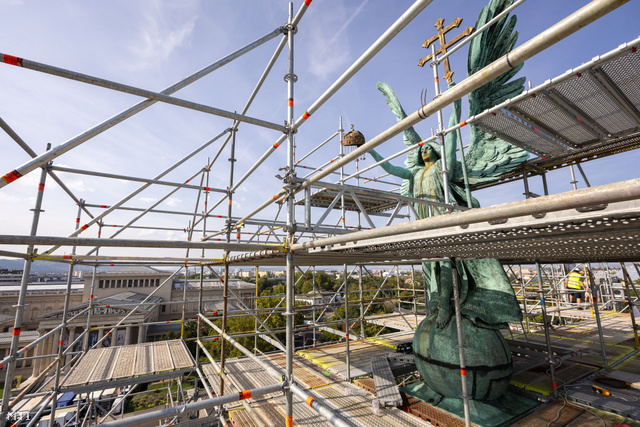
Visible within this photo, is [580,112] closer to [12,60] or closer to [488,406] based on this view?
[488,406]

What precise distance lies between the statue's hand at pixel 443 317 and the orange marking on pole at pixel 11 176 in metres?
7.70

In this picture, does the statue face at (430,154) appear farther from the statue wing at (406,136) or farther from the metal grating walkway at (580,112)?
the metal grating walkway at (580,112)

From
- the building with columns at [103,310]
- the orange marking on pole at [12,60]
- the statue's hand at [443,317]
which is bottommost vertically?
the building with columns at [103,310]

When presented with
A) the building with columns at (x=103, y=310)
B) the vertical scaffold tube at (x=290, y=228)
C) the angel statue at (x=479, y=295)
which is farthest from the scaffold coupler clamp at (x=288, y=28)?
the building with columns at (x=103, y=310)

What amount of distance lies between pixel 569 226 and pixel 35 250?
237 inches

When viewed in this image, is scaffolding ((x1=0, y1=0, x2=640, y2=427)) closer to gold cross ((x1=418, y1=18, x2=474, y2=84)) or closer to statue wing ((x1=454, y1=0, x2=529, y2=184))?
statue wing ((x1=454, y1=0, x2=529, y2=184))

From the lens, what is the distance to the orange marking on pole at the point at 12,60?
2.38 metres

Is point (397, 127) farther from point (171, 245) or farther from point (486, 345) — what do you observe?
point (486, 345)

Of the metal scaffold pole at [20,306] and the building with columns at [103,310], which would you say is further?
the building with columns at [103,310]

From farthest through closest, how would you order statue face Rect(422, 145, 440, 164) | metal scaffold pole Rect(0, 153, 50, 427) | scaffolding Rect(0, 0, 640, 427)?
statue face Rect(422, 145, 440, 164) < metal scaffold pole Rect(0, 153, 50, 427) < scaffolding Rect(0, 0, 640, 427)

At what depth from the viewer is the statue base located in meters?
5.68

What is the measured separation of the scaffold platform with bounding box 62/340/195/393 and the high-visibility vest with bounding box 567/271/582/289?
17.5 meters

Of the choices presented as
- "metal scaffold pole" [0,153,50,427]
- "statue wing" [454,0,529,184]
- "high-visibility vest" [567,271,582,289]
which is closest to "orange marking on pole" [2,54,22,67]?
"metal scaffold pole" [0,153,50,427]

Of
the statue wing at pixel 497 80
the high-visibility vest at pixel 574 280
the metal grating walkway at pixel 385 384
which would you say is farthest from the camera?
the high-visibility vest at pixel 574 280
